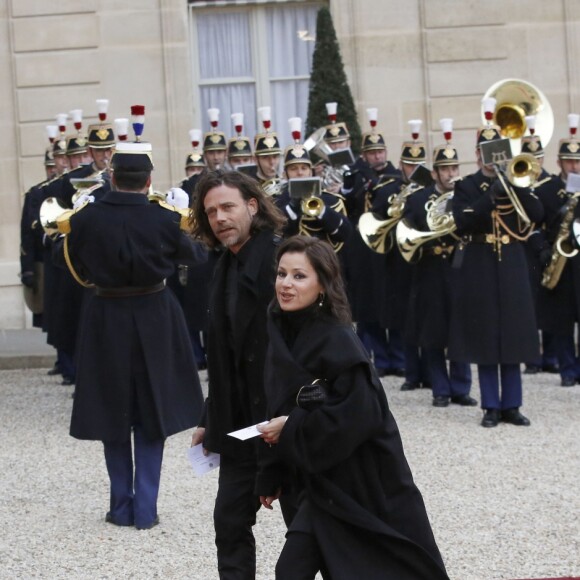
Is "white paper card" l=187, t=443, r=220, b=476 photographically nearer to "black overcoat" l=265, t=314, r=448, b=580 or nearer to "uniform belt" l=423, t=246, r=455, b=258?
"black overcoat" l=265, t=314, r=448, b=580

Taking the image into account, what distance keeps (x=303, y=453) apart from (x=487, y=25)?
1185 cm

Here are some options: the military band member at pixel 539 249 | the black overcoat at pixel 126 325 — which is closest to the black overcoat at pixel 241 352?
the black overcoat at pixel 126 325

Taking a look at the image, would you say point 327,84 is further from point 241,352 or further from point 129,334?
point 241,352

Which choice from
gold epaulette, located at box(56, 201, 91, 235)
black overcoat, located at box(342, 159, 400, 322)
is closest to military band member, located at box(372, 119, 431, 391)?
black overcoat, located at box(342, 159, 400, 322)

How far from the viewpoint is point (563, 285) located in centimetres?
1108

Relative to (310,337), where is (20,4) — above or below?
above

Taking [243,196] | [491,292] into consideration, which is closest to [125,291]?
[243,196]

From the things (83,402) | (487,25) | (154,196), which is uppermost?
(487,25)

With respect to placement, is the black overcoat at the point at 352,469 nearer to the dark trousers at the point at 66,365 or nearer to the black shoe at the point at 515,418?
the black shoe at the point at 515,418

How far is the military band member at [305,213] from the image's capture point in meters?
10.3

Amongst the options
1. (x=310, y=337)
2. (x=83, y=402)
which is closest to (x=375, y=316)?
(x=83, y=402)

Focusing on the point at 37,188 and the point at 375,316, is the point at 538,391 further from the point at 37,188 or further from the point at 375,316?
the point at 37,188

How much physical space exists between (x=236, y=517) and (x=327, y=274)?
103 cm

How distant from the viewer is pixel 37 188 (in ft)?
40.3
